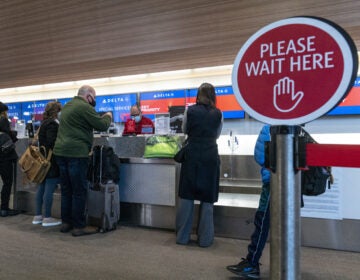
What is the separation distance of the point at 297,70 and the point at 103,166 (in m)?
3.01

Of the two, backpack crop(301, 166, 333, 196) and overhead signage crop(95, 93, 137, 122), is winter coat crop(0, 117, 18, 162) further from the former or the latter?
backpack crop(301, 166, 333, 196)

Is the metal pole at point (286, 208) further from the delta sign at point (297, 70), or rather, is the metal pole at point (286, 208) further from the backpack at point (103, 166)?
the backpack at point (103, 166)

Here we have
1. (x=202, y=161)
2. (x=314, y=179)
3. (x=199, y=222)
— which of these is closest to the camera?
(x=314, y=179)

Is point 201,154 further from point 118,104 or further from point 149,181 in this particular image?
point 118,104

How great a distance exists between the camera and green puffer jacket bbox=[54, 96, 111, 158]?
136 inches

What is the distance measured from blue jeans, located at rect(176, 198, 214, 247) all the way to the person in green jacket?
41.1 inches

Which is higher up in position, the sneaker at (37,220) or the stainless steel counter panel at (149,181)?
the stainless steel counter panel at (149,181)

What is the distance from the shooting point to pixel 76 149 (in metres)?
3.46

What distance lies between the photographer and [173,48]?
432 centimetres

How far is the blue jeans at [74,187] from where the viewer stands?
3.49m

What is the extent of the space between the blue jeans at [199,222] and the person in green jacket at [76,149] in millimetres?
1043

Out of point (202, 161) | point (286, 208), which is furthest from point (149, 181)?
point (286, 208)

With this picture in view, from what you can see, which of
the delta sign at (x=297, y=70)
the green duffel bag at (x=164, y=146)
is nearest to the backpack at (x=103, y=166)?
the green duffel bag at (x=164, y=146)

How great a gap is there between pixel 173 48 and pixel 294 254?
12.3 ft
